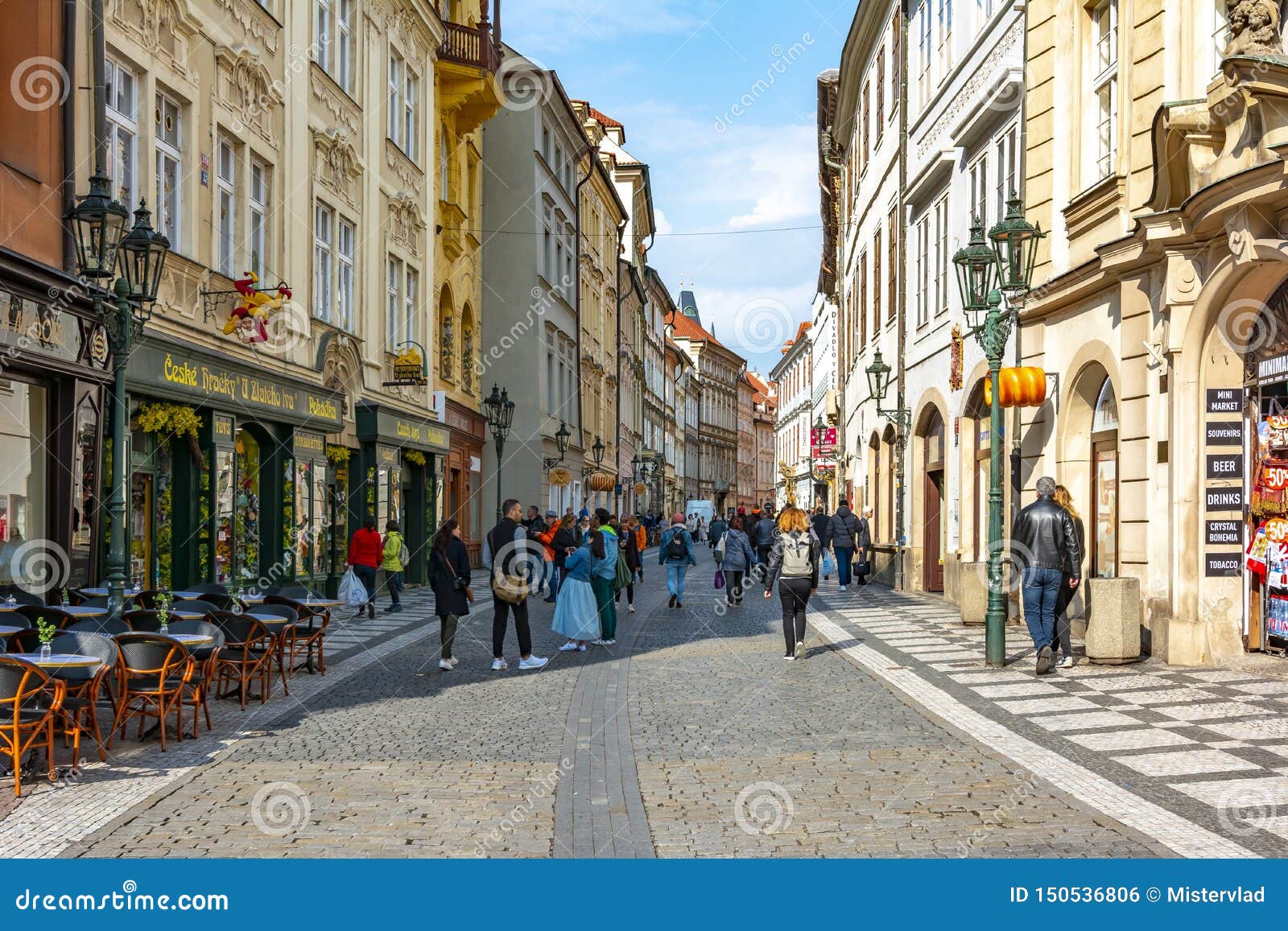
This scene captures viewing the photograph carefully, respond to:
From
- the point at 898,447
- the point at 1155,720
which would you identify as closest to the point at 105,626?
the point at 1155,720

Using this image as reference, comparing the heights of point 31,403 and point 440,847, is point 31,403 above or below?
above

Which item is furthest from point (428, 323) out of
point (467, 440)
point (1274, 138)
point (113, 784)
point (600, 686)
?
point (113, 784)

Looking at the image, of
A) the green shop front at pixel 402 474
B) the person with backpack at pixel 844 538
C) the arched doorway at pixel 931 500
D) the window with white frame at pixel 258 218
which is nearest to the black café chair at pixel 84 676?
the window with white frame at pixel 258 218

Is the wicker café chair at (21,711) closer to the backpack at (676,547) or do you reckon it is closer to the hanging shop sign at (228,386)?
the hanging shop sign at (228,386)

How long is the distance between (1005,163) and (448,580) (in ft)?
36.6

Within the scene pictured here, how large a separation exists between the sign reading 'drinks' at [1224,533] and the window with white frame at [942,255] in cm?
1089

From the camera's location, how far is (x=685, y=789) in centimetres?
798

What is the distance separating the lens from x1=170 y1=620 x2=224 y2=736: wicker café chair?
1019 cm

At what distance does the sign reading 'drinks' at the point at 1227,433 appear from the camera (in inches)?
548

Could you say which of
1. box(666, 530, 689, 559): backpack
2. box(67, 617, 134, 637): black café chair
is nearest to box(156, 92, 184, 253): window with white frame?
box(67, 617, 134, 637): black café chair

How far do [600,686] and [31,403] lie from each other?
663 centimetres

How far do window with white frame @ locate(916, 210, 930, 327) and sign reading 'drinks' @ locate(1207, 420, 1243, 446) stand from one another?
42.5ft

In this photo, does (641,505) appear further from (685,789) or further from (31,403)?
(685,789)

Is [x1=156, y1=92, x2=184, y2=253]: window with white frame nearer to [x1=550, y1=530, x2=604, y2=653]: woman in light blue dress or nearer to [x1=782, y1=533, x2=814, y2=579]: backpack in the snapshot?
[x1=550, y1=530, x2=604, y2=653]: woman in light blue dress
